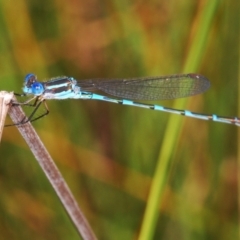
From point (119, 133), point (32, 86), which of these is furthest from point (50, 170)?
point (119, 133)

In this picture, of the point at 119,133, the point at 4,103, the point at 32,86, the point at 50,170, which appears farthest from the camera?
the point at 119,133

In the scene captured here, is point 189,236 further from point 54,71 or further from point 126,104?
point 54,71

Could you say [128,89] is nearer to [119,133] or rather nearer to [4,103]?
[119,133]

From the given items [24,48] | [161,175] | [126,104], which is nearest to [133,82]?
[126,104]

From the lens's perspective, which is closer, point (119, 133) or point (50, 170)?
point (50, 170)

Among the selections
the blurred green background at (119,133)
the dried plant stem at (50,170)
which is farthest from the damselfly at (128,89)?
the dried plant stem at (50,170)

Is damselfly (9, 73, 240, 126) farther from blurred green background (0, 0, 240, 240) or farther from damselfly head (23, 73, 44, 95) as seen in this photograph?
blurred green background (0, 0, 240, 240)
